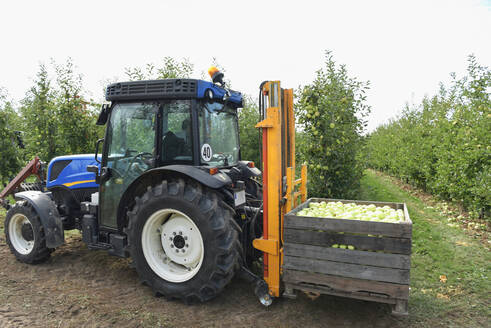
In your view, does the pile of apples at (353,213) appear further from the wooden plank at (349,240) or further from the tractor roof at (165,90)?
the tractor roof at (165,90)

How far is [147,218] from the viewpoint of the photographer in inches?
146

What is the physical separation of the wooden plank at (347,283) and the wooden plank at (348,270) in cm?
4

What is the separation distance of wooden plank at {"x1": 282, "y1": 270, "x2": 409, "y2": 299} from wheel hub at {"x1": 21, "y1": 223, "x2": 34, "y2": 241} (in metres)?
3.76

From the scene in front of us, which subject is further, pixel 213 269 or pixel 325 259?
pixel 213 269

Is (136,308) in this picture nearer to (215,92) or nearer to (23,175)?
(215,92)

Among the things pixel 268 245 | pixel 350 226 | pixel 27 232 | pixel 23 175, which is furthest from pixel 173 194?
pixel 23 175

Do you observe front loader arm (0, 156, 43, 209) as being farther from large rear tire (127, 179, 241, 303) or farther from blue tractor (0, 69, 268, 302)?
large rear tire (127, 179, 241, 303)

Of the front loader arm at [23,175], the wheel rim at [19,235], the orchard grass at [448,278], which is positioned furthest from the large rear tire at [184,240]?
the front loader arm at [23,175]

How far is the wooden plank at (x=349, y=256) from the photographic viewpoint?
2.84m

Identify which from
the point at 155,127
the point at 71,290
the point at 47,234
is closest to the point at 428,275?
the point at 155,127

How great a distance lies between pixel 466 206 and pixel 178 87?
7.73 meters

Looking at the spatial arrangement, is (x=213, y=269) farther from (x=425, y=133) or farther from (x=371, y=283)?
(x=425, y=133)

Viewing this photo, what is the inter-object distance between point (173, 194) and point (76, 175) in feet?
7.68

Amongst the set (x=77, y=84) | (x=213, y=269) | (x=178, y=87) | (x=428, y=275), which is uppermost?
(x=77, y=84)
